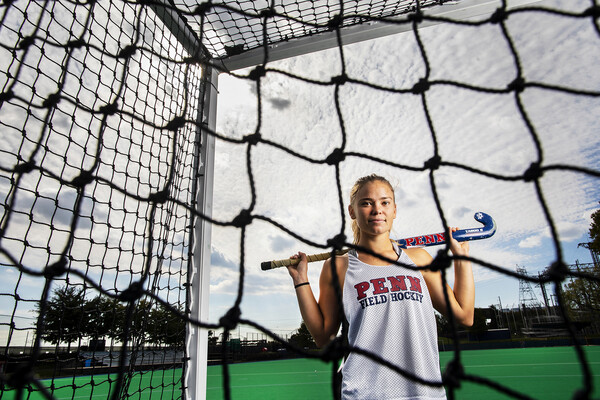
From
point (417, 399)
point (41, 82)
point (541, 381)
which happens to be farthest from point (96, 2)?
point (541, 381)

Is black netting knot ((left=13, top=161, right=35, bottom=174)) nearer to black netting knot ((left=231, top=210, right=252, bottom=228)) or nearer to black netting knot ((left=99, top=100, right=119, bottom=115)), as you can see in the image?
black netting knot ((left=99, top=100, right=119, bottom=115))

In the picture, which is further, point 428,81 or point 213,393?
point 213,393

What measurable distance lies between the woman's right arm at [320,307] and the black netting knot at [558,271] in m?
0.53

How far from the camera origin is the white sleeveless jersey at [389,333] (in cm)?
86

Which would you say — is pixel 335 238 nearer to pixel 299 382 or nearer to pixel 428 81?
pixel 428 81

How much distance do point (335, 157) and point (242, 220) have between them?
0.29 meters

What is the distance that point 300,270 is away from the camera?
3.54 feet

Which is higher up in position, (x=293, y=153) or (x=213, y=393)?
(x=293, y=153)

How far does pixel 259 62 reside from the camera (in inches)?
59.0

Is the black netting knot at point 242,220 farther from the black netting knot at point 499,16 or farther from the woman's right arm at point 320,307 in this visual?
the black netting knot at point 499,16

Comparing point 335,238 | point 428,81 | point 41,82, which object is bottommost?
point 335,238

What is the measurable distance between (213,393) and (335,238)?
446cm

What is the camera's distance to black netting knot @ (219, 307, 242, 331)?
0.66 metres

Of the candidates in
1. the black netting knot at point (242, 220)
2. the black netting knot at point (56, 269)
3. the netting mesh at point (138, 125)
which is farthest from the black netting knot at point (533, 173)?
the black netting knot at point (56, 269)
